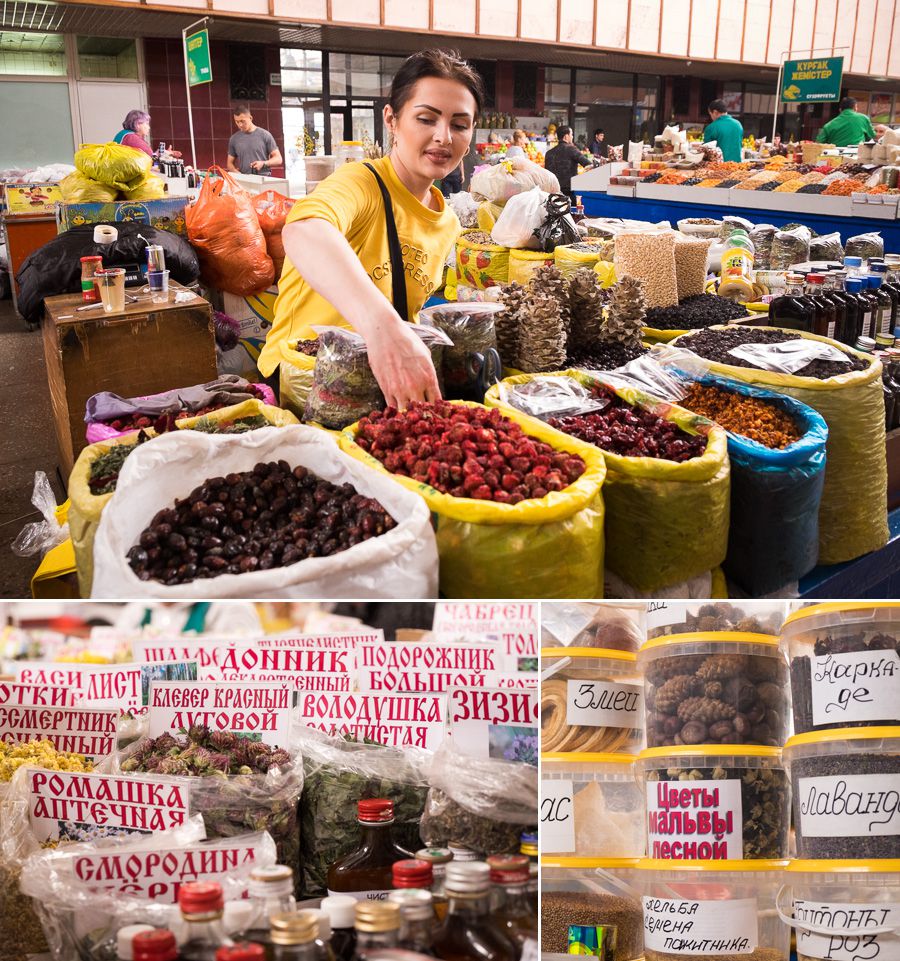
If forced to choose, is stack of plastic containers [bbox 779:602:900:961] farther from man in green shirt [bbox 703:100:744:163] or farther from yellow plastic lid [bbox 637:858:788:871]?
man in green shirt [bbox 703:100:744:163]

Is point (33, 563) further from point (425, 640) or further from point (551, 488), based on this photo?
point (551, 488)

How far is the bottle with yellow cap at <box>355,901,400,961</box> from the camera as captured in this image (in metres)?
0.95

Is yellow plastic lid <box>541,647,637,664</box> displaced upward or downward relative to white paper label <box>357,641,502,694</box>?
upward

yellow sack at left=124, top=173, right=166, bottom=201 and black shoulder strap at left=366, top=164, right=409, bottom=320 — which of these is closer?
black shoulder strap at left=366, top=164, right=409, bottom=320

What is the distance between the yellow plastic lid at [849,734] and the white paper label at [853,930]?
0.20 metres

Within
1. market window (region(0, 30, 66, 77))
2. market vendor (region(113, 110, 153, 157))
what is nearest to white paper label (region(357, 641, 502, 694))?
market vendor (region(113, 110, 153, 157))

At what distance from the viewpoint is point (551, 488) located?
1.41 metres

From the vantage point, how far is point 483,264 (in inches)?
153

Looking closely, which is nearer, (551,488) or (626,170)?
(551,488)

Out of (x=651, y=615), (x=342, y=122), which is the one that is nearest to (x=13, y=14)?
(x=342, y=122)

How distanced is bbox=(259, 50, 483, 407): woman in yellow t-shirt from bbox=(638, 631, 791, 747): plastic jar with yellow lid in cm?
94

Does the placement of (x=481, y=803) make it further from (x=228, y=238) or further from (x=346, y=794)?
(x=228, y=238)

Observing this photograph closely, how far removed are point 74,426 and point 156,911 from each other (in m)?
2.30

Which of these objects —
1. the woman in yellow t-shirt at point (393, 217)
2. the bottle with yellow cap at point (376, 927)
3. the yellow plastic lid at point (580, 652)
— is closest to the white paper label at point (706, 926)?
the yellow plastic lid at point (580, 652)
